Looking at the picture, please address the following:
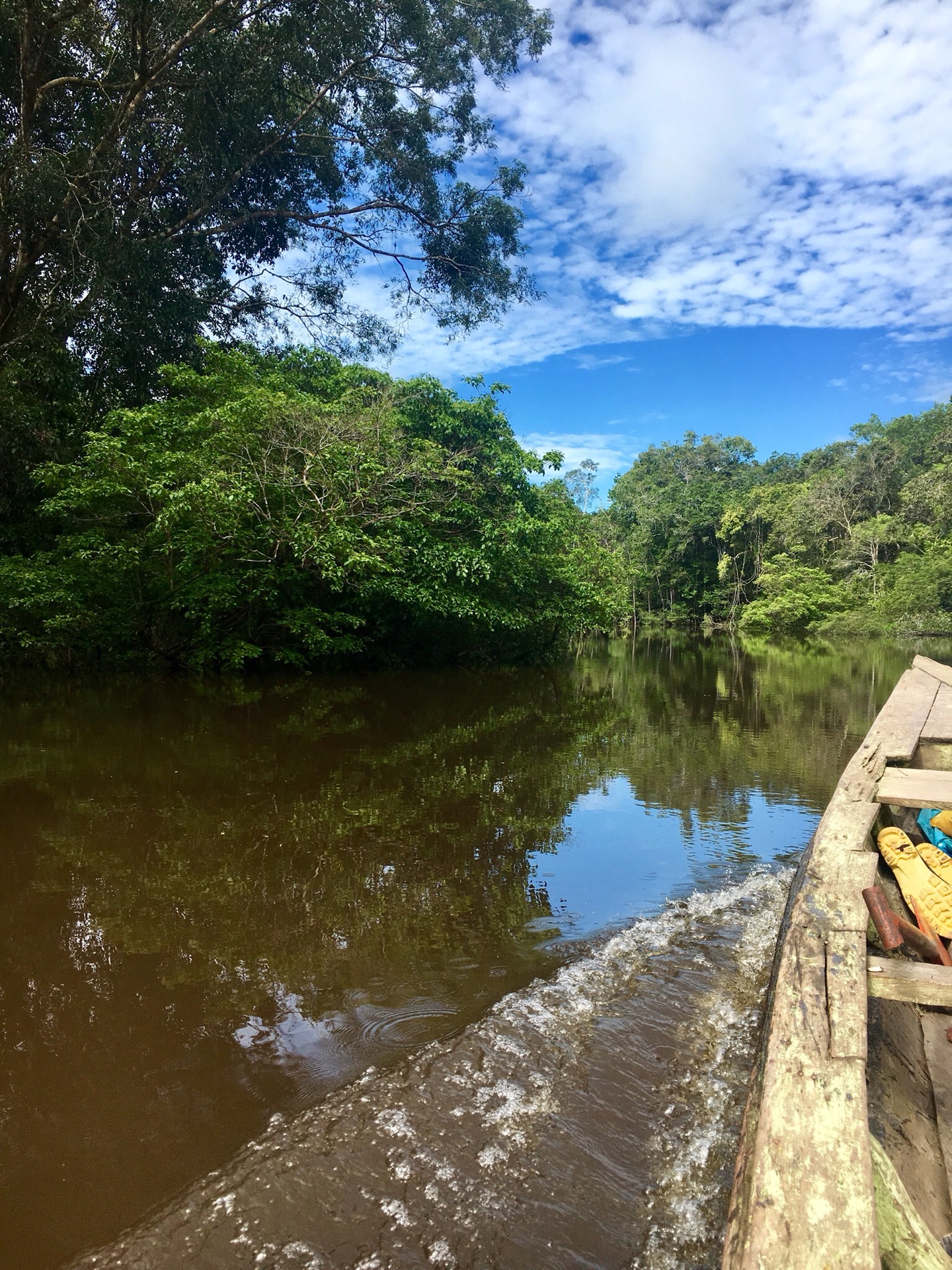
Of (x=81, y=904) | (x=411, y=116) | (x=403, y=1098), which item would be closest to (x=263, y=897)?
(x=81, y=904)

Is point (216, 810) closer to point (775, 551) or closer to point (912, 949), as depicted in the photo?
point (912, 949)

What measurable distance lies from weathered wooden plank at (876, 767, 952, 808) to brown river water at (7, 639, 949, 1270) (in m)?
0.98

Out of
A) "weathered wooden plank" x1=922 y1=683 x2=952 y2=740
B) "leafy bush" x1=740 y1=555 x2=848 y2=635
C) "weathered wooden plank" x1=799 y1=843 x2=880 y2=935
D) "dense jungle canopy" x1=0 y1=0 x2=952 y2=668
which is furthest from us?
"leafy bush" x1=740 y1=555 x2=848 y2=635

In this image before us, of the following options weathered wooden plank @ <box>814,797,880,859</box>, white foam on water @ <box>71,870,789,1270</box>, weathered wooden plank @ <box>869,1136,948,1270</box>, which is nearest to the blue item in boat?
weathered wooden plank @ <box>814,797,880,859</box>

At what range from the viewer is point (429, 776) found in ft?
21.1

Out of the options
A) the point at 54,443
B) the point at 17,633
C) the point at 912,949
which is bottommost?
the point at 912,949

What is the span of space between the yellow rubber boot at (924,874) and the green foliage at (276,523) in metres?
8.21

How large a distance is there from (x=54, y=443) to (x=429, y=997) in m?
10.2

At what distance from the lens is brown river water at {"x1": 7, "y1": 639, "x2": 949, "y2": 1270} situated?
1808mm

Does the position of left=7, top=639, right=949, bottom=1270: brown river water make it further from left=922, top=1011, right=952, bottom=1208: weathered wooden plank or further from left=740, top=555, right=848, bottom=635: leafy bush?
left=740, top=555, right=848, bottom=635: leafy bush

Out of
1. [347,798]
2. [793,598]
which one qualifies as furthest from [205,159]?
[793,598]

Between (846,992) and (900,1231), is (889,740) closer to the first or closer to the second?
(846,992)

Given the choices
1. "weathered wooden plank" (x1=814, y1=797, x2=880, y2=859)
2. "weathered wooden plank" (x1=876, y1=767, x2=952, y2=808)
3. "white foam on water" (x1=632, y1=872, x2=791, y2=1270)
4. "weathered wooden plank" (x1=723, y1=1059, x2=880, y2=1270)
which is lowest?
"white foam on water" (x1=632, y1=872, x2=791, y2=1270)

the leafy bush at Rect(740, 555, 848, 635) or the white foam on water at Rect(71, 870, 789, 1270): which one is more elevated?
the leafy bush at Rect(740, 555, 848, 635)
